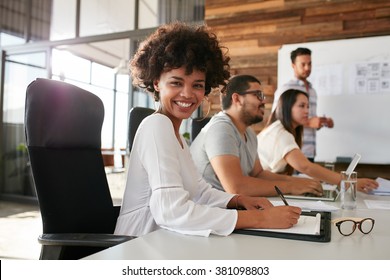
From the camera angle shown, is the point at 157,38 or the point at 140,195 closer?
the point at 140,195

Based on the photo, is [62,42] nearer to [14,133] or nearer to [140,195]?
[14,133]

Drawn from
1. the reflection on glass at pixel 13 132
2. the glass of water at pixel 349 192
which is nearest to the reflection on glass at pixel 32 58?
the reflection on glass at pixel 13 132

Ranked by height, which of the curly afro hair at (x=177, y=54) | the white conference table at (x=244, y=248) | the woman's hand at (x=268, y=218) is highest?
the curly afro hair at (x=177, y=54)

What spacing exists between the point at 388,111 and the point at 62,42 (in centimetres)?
396

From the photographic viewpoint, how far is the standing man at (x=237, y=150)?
5.19ft

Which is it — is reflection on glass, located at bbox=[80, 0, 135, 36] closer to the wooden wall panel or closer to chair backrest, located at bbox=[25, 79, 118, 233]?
the wooden wall panel

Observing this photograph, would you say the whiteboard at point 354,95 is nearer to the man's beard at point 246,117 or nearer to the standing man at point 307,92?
the standing man at point 307,92

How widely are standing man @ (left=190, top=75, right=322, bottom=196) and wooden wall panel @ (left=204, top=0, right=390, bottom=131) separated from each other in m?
1.54

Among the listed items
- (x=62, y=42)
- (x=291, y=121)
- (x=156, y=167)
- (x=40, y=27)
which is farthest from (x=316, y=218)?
(x=40, y=27)

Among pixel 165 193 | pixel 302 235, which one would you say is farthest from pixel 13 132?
pixel 302 235

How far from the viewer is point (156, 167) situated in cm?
97

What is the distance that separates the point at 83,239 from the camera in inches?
37.7

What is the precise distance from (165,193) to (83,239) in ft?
0.82

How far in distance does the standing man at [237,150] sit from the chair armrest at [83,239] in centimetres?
70
